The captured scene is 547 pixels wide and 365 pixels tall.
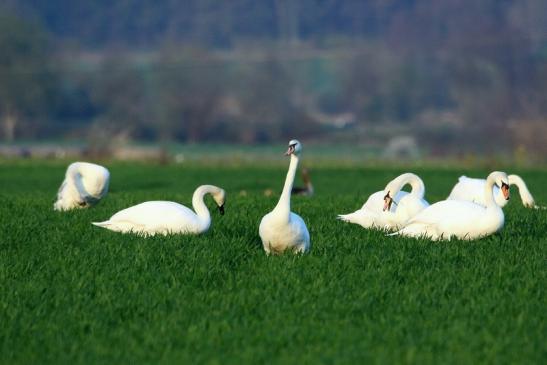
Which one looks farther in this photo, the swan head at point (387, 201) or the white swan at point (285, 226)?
the swan head at point (387, 201)

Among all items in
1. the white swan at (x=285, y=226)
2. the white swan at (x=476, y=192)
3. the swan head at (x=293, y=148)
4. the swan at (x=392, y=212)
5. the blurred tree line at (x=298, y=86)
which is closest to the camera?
the white swan at (x=285, y=226)

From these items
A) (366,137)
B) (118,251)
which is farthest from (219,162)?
(366,137)

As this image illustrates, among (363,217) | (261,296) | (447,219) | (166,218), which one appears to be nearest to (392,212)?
(363,217)

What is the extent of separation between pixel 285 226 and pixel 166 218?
1.70m

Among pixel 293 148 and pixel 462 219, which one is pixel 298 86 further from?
pixel 293 148

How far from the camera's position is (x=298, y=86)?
10731 centimetres

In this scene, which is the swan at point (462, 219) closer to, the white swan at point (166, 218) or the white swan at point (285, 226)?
the white swan at point (285, 226)

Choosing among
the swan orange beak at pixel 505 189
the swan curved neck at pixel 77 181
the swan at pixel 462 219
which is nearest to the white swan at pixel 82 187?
the swan curved neck at pixel 77 181

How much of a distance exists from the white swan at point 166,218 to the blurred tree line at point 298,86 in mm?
68048

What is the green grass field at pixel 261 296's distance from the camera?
24.6 ft

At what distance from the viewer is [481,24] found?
397ft

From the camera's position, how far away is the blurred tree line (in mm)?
93438

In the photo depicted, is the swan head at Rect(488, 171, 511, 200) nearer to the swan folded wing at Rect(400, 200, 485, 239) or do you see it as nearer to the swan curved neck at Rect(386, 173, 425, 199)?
the swan folded wing at Rect(400, 200, 485, 239)

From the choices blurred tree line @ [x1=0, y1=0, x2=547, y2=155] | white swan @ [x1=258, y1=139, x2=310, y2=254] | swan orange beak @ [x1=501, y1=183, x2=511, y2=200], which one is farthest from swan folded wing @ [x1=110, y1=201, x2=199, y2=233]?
blurred tree line @ [x1=0, y1=0, x2=547, y2=155]
